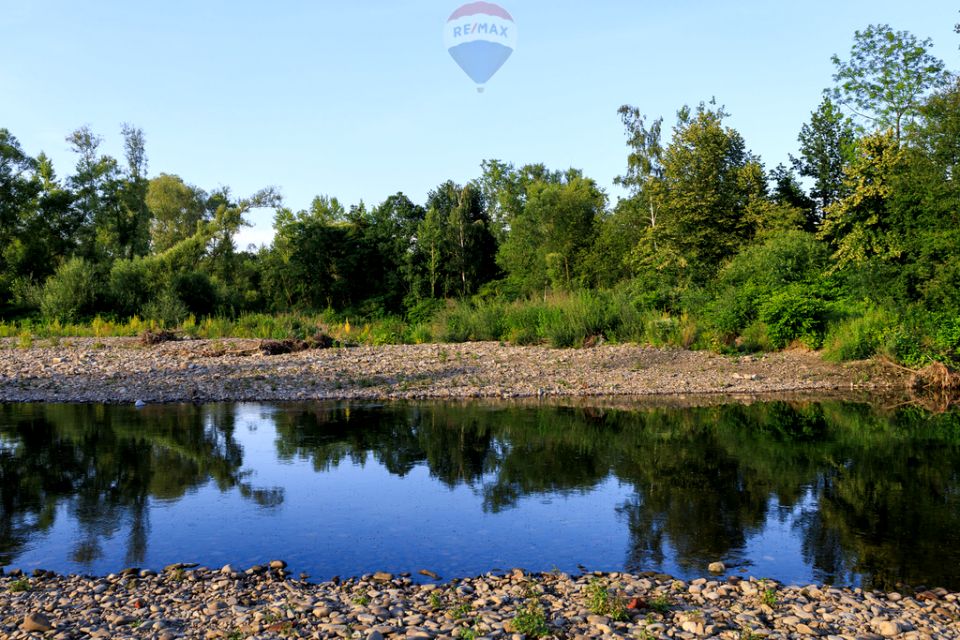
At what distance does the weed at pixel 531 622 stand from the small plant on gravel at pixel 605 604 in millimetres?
371

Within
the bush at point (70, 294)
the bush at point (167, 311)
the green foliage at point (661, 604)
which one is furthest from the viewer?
the bush at point (70, 294)

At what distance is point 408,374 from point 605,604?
45.1 feet

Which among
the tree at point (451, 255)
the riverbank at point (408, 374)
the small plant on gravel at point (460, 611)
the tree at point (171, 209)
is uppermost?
the tree at point (171, 209)

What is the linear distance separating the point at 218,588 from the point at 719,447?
7.59m

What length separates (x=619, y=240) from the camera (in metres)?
39.6

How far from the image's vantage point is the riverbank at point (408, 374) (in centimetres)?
1659

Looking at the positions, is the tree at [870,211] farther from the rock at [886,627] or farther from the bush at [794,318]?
the rock at [886,627]

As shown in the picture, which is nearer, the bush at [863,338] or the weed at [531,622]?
the weed at [531,622]

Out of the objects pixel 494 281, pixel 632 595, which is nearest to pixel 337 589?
pixel 632 595

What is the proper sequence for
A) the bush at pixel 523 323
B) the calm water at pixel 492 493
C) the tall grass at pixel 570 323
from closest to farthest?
the calm water at pixel 492 493
the tall grass at pixel 570 323
the bush at pixel 523 323

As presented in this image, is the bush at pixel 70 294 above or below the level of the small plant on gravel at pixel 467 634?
above

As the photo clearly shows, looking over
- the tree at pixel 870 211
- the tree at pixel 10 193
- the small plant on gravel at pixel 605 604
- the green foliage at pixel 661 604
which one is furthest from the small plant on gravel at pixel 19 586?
the tree at pixel 10 193

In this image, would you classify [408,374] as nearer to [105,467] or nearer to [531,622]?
[105,467]

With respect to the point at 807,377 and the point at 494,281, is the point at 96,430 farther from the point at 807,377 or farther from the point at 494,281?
the point at 494,281
